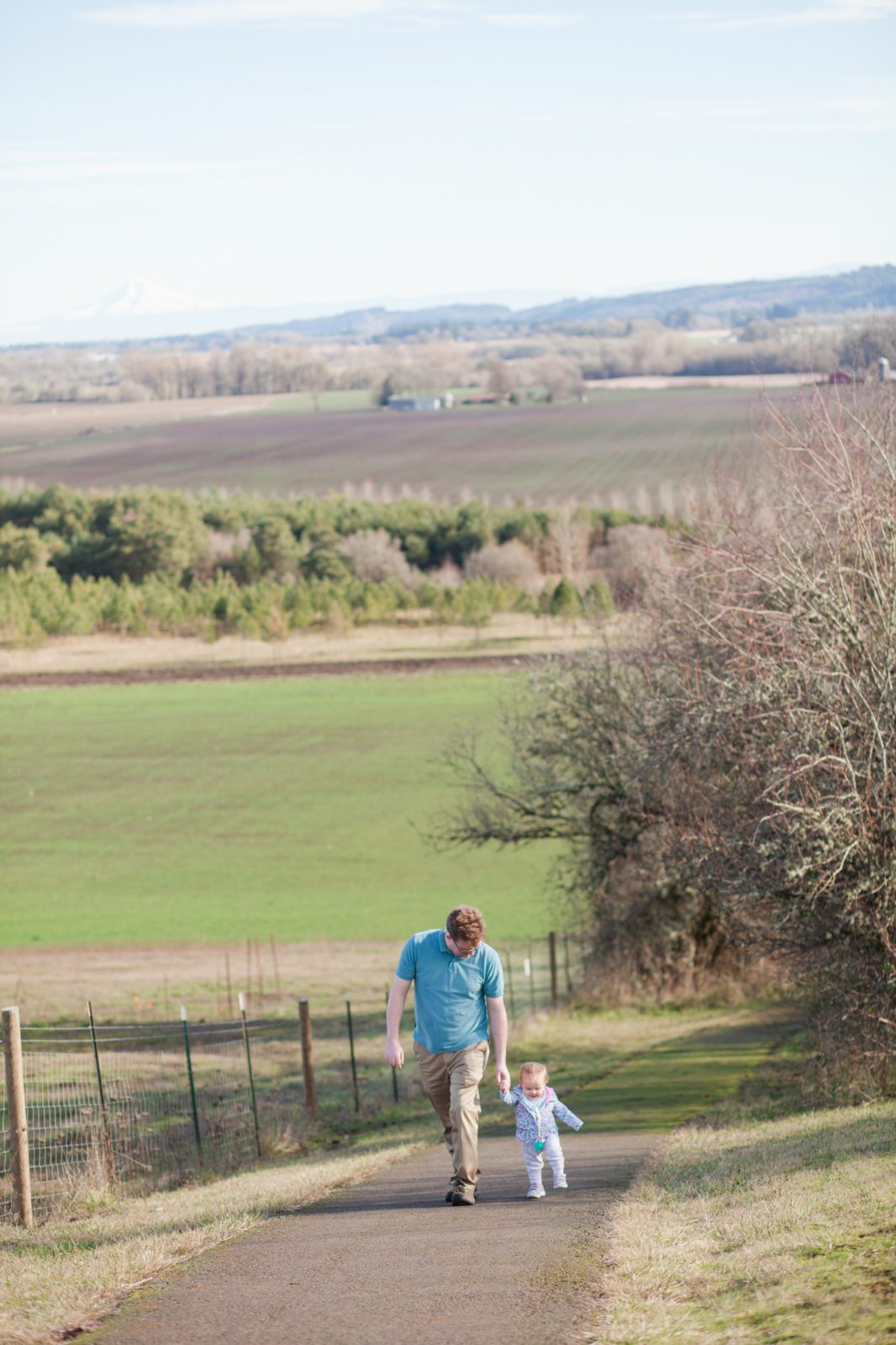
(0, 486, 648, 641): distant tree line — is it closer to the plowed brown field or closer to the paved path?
the plowed brown field

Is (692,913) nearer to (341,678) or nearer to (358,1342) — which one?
(358,1342)

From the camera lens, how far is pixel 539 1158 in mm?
8766

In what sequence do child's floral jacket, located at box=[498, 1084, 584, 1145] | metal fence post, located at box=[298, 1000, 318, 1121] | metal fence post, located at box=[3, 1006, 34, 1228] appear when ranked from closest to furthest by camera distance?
child's floral jacket, located at box=[498, 1084, 584, 1145], metal fence post, located at box=[3, 1006, 34, 1228], metal fence post, located at box=[298, 1000, 318, 1121]

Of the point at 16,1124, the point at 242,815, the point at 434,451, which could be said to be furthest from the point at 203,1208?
the point at 434,451

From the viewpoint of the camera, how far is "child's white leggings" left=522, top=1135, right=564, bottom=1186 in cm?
874

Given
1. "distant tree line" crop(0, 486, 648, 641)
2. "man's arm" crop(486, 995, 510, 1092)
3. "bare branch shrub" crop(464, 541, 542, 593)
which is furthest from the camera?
"bare branch shrub" crop(464, 541, 542, 593)

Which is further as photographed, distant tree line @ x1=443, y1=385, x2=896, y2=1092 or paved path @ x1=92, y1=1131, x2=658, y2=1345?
distant tree line @ x1=443, y1=385, x2=896, y2=1092

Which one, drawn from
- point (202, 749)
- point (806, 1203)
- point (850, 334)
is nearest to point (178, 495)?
point (202, 749)

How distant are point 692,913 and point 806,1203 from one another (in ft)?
64.1

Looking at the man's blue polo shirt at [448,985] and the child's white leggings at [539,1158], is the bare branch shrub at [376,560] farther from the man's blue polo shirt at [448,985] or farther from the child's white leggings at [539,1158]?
the man's blue polo shirt at [448,985]

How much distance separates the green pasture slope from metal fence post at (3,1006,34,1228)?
67.2ft

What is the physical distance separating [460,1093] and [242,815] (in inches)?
1598

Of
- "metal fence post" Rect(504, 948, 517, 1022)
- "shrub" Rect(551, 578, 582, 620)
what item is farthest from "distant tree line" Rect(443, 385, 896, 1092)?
"shrub" Rect(551, 578, 582, 620)

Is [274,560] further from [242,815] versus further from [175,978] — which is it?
[175,978]
